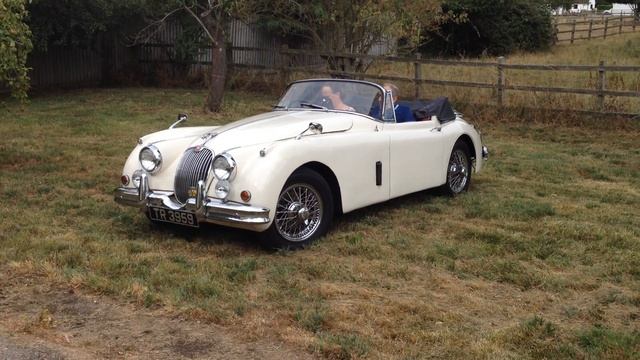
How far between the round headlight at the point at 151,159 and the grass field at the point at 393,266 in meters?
0.64

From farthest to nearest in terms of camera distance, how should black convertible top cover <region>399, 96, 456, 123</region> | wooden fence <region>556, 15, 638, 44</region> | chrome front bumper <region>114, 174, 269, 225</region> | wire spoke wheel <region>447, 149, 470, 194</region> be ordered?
wooden fence <region>556, 15, 638, 44</region> < wire spoke wheel <region>447, 149, 470, 194</region> < black convertible top cover <region>399, 96, 456, 123</region> < chrome front bumper <region>114, 174, 269, 225</region>

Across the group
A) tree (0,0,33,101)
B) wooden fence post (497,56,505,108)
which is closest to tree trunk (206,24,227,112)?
wooden fence post (497,56,505,108)

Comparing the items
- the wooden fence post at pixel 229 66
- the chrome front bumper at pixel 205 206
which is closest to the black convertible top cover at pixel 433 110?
the chrome front bumper at pixel 205 206

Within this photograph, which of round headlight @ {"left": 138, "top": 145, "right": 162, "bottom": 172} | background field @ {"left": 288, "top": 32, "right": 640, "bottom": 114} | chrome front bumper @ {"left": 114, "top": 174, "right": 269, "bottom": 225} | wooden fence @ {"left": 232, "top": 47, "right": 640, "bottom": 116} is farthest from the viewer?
background field @ {"left": 288, "top": 32, "right": 640, "bottom": 114}

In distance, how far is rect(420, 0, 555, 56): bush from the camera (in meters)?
31.3

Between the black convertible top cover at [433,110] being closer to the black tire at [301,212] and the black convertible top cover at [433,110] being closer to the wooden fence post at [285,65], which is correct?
the black tire at [301,212]

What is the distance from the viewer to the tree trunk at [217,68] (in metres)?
15.3

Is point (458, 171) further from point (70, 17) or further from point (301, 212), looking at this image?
point (70, 17)

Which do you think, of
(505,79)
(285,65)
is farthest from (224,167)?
(285,65)

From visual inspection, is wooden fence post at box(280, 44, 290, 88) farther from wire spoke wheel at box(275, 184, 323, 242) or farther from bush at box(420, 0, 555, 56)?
wire spoke wheel at box(275, 184, 323, 242)

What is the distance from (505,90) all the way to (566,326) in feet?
38.4

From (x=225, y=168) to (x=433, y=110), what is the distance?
3388 millimetres

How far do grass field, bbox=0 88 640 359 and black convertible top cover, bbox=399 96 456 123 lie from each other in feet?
3.19

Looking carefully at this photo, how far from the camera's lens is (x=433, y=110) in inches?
321
